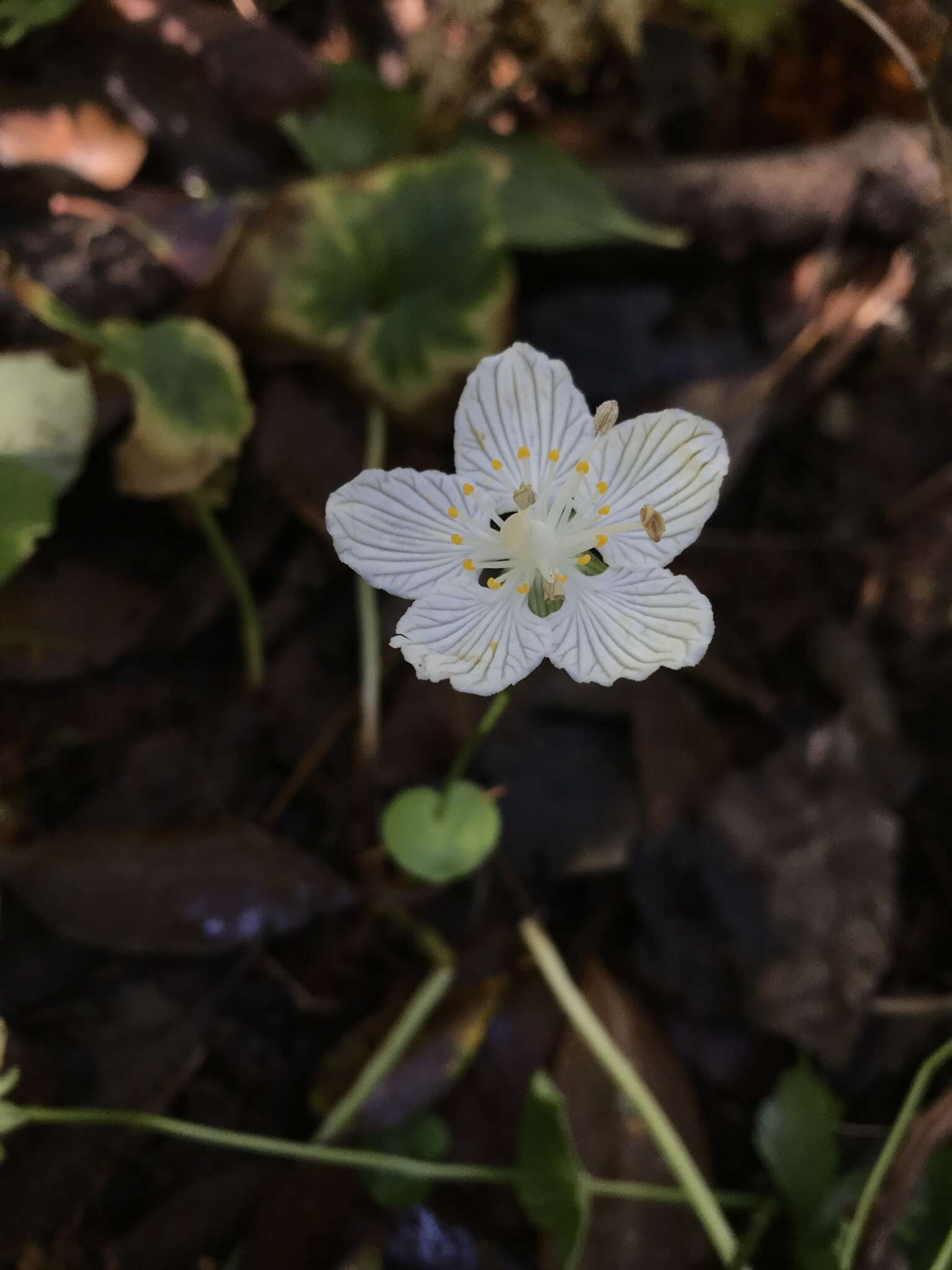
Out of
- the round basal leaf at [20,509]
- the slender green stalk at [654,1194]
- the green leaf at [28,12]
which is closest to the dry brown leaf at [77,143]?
the green leaf at [28,12]

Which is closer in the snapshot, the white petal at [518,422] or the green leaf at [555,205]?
the white petal at [518,422]

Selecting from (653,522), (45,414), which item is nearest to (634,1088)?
(653,522)

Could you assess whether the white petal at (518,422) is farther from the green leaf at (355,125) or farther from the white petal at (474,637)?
the green leaf at (355,125)

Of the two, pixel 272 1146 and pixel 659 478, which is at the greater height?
pixel 659 478

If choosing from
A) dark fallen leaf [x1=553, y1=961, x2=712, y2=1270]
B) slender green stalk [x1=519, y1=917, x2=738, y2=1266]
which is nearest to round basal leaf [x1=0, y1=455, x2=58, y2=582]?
slender green stalk [x1=519, y1=917, x2=738, y2=1266]

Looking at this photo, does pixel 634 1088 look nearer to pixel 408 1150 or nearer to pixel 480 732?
pixel 408 1150

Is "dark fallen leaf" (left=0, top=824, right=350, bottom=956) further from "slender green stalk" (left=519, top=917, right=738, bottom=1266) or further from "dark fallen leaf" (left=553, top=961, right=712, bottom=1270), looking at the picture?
"dark fallen leaf" (left=553, top=961, right=712, bottom=1270)

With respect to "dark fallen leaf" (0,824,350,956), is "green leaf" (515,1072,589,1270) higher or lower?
lower
